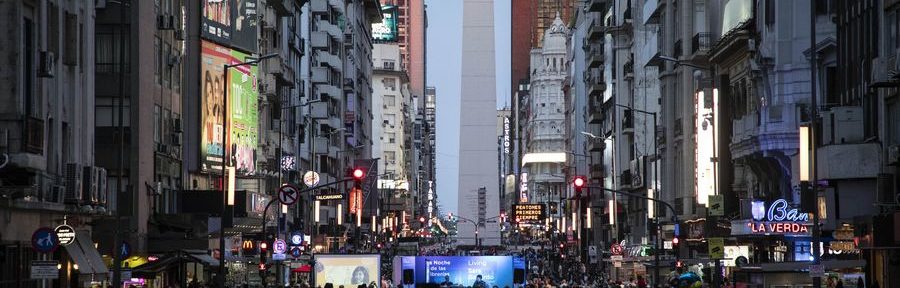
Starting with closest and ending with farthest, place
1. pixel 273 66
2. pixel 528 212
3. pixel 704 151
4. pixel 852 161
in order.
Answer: pixel 852 161
pixel 704 151
pixel 273 66
pixel 528 212

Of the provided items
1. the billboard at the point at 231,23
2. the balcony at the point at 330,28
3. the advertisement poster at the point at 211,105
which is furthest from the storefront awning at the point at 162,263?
the balcony at the point at 330,28

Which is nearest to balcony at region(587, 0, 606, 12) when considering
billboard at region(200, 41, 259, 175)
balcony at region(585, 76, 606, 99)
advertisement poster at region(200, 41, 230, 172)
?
balcony at region(585, 76, 606, 99)

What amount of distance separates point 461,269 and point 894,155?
27277 millimetres

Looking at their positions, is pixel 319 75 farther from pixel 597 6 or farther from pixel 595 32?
pixel 597 6

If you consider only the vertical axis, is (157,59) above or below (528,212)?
above

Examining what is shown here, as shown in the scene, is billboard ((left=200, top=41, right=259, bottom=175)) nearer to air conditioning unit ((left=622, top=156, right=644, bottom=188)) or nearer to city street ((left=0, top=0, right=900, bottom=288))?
city street ((left=0, top=0, right=900, bottom=288))

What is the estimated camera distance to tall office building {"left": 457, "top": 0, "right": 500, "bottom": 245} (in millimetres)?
144875

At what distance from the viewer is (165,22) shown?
63438 millimetres

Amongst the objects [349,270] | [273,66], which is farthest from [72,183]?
[273,66]

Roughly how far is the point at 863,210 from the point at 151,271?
785 inches

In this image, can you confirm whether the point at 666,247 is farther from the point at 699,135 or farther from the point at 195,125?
the point at 195,125

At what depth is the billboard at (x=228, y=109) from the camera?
2872 inches

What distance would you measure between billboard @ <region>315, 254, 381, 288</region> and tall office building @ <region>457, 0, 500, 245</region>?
3114 inches

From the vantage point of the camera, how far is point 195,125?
7156 cm
